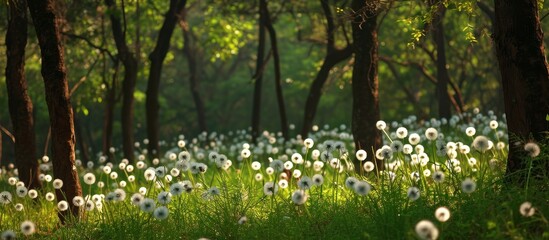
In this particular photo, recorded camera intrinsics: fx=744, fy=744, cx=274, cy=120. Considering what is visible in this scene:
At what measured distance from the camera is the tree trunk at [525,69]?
23.2 feet

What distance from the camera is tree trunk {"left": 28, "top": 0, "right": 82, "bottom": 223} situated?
8.63 m

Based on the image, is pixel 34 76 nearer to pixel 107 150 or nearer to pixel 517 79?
pixel 107 150

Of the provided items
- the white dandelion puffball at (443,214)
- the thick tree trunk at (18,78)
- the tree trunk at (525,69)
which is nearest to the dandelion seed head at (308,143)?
the tree trunk at (525,69)

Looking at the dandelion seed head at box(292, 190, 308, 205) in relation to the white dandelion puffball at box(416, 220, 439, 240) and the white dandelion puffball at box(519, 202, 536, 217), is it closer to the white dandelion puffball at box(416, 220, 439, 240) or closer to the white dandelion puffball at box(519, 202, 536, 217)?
the white dandelion puffball at box(416, 220, 439, 240)

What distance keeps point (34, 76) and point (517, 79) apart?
71.3 ft

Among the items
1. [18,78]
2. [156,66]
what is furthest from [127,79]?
[18,78]

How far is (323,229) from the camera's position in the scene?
699 centimetres

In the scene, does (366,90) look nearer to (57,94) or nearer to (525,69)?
(525,69)

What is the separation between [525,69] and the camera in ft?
23.2

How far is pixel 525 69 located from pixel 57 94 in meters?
5.29

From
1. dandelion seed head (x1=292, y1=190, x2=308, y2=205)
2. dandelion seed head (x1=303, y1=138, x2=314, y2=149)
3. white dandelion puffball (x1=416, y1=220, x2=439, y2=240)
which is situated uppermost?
dandelion seed head (x1=303, y1=138, x2=314, y2=149)

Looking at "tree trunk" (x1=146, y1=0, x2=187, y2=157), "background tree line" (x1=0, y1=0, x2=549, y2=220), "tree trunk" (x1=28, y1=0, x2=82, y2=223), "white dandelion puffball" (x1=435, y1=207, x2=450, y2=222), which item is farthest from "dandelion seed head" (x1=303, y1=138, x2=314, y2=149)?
"tree trunk" (x1=146, y1=0, x2=187, y2=157)

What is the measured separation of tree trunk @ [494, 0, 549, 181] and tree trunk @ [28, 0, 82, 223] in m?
4.99

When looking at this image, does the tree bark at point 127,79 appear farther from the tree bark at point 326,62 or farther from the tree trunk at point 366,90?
the tree trunk at point 366,90
